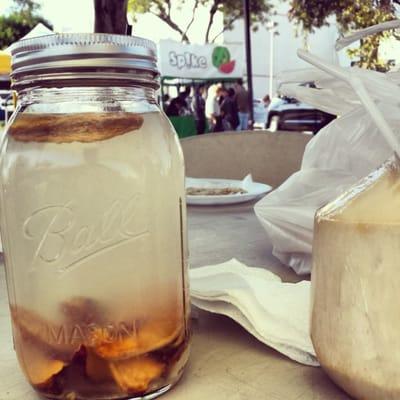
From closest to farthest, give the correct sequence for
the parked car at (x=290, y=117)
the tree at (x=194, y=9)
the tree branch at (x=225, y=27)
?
1. the parked car at (x=290, y=117)
2. the tree at (x=194, y=9)
3. the tree branch at (x=225, y=27)

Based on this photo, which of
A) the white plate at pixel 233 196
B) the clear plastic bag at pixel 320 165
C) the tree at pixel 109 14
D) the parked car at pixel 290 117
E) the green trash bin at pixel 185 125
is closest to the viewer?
the clear plastic bag at pixel 320 165

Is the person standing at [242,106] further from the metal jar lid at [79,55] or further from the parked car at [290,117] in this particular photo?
the metal jar lid at [79,55]

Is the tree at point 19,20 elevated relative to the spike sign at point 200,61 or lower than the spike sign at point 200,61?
elevated

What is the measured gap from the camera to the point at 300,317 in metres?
0.40

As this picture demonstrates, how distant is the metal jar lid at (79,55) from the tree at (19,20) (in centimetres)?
1511

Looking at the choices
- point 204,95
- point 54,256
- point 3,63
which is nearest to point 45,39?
point 54,256

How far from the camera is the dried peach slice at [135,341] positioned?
316 mm

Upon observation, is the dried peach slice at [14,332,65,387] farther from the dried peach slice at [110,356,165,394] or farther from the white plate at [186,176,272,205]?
the white plate at [186,176,272,205]

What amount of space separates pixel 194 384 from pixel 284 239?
265mm

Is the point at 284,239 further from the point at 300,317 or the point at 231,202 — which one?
the point at 231,202

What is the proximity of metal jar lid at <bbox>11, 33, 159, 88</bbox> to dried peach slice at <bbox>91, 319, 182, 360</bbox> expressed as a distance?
16 cm

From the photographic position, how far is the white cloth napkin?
371 mm

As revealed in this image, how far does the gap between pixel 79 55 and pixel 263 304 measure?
9.0 inches

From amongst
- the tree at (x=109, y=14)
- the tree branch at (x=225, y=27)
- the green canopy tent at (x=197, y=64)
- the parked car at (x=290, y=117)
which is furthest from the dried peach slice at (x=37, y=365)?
the tree branch at (x=225, y=27)
